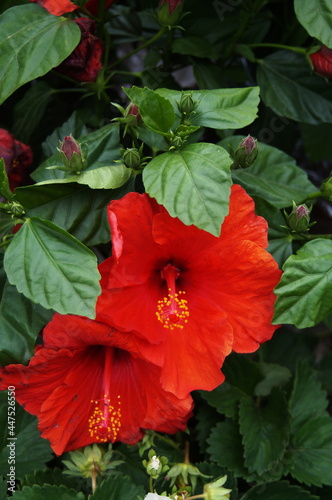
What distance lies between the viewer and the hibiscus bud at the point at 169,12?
115 cm

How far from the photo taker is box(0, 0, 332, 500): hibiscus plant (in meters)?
0.93

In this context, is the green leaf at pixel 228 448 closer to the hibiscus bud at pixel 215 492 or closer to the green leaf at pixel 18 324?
the hibiscus bud at pixel 215 492

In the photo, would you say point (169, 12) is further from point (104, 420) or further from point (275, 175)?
point (104, 420)

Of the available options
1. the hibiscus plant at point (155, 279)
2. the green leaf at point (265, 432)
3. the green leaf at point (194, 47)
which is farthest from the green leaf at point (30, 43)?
the green leaf at point (265, 432)

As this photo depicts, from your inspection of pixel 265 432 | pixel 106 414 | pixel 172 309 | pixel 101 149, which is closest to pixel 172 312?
pixel 172 309

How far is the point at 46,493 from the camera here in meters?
1.03

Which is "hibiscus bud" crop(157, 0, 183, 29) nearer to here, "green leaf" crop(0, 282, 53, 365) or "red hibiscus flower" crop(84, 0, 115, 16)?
"red hibiscus flower" crop(84, 0, 115, 16)

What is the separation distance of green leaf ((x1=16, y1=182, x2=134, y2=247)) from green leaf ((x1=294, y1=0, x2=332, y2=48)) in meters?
0.43

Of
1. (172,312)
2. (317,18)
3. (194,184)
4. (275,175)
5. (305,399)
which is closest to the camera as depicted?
(194,184)

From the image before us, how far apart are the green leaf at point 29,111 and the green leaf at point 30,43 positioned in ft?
0.96

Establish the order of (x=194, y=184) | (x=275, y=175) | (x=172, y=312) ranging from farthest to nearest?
(x=275, y=175), (x=172, y=312), (x=194, y=184)

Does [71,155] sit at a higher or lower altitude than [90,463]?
higher

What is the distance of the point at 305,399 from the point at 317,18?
789 mm

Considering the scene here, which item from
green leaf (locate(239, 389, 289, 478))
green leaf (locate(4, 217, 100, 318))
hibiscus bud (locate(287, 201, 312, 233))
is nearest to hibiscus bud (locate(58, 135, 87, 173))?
green leaf (locate(4, 217, 100, 318))
